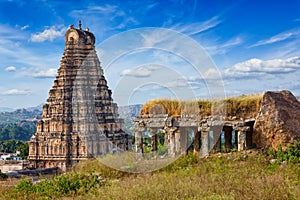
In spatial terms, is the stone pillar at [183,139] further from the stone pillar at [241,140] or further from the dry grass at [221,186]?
the dry grass at [221,186]

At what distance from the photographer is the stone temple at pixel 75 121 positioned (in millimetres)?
37031

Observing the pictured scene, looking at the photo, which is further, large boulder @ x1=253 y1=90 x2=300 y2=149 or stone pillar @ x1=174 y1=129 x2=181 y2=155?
stone pillar @ x1=174 y1=129 x2=181 y2=155

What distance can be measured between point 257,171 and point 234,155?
2844 millimetres

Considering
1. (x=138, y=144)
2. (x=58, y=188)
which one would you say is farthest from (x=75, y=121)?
(x=58, y=188)

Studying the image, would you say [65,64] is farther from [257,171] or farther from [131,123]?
[257,171]

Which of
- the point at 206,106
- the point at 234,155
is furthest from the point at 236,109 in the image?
the point at 234,155

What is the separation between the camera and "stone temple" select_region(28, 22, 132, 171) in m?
37.0

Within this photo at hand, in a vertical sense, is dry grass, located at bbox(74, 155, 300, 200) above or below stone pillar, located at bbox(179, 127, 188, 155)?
below

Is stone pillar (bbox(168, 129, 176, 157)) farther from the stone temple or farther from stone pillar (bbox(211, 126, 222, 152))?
the stone temple

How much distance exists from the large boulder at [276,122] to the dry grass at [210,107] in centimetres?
65

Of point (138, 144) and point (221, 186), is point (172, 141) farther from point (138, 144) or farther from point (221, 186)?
point (221, 186)

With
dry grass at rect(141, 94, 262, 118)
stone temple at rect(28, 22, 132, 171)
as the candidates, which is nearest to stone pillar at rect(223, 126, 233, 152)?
dry grass at rect(141, 94, 262, 118)

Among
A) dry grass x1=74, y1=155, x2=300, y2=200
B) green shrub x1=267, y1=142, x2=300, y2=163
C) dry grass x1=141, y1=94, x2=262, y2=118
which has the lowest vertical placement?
dry grass x1=74, y1=155, x2=300, y2=200

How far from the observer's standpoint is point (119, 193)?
26.8ft
